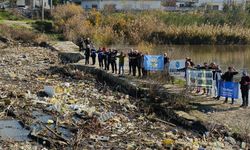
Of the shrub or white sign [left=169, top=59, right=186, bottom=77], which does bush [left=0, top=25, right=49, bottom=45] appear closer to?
the shrub

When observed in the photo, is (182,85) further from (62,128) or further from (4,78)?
(4,78)

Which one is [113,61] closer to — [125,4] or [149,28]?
[149,28]

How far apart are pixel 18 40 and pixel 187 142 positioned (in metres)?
32.7

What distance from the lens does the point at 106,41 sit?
43844mm

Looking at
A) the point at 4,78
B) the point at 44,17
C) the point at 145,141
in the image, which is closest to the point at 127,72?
the point at 4,78

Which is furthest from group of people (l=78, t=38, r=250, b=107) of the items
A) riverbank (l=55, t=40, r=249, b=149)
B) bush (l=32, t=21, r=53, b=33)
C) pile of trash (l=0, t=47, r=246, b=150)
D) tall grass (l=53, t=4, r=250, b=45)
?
bush (l=32, t=21, r=53, b=33)

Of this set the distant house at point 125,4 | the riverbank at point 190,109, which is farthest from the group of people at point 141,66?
the distant house at point 125,4

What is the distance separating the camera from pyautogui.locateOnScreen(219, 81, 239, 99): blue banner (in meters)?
19.0

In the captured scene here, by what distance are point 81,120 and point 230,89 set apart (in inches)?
237

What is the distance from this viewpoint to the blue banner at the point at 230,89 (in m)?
19.0

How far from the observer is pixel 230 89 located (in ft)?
62.6

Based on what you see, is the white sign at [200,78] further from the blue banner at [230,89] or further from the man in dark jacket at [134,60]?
the man in dark jacket at [134,60]

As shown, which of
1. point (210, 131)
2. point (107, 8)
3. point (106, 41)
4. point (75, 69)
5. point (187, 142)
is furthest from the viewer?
point (107, 8)

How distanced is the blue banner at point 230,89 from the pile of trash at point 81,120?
10.4 ft
